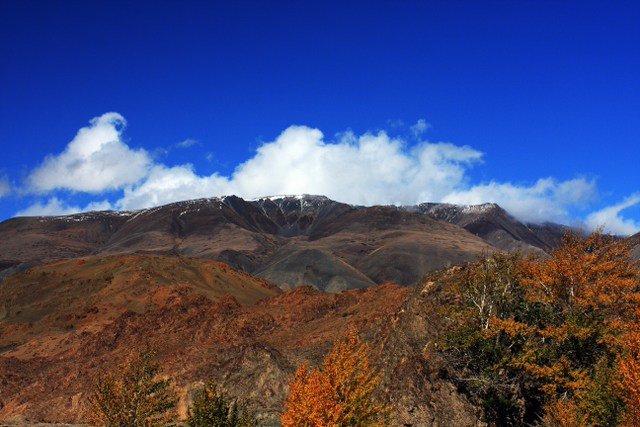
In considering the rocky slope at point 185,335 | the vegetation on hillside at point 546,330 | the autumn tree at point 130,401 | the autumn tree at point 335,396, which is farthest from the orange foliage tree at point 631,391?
the autumn tree at point 130,401

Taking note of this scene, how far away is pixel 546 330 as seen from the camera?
3447cm

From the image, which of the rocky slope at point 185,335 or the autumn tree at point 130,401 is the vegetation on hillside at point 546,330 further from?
the autumn tree at point 130,401

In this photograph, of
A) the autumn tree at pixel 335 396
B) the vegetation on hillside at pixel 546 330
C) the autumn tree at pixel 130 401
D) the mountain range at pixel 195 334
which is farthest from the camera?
the mountain range at pixel 195 334

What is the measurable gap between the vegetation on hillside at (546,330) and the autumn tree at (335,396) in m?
12.6

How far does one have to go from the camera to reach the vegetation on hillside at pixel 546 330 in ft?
108

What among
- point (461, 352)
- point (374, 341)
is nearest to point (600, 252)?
point (461, 352)

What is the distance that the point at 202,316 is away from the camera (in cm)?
6275

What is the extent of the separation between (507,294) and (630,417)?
12371 mm

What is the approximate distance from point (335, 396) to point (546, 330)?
1736 cm

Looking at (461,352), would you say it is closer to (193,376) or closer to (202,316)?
(193,376)

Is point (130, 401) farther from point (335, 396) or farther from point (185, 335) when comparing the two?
point (185, 335)

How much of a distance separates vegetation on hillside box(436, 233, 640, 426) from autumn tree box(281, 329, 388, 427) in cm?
1261

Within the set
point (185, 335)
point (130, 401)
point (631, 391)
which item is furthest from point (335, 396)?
point (185, 335)

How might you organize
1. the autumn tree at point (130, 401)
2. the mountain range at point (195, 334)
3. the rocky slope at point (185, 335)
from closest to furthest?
the autumn tree at point (130, 401), the mountain range at point (195, 334), the rocky slope at point (185, 335)
